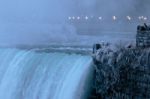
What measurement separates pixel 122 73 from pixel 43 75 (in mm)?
5107

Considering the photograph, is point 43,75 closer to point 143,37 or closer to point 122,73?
point 122,73

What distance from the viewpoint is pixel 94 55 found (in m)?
26.1

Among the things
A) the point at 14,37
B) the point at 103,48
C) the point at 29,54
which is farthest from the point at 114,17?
the point at 103,48

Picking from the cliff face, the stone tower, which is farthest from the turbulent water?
the stone tower

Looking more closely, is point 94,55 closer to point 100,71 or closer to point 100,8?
point 100,71

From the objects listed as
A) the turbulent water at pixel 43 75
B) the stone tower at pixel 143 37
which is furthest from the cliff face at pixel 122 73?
the stone tower at pixel 143 37

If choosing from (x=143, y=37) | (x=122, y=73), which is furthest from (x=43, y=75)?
(x=143, y=37)

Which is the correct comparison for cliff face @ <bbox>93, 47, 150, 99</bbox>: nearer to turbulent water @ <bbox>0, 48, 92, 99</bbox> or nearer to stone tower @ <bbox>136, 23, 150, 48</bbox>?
turbulent water @ <bbox>0, 48, 92, 99</bbox>

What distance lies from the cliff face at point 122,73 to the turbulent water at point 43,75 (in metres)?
0.73

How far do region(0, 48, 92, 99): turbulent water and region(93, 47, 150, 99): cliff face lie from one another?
726 mm

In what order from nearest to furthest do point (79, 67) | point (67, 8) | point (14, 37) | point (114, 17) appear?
1. point (79, 67)
2. point (14, 37)
3. point (114, 17)
4. point (67, 8)

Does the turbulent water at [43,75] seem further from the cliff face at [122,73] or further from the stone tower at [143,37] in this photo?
the stone tower at [143,37]

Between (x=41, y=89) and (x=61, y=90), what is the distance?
155 centimetres

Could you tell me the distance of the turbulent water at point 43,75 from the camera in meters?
26.2
